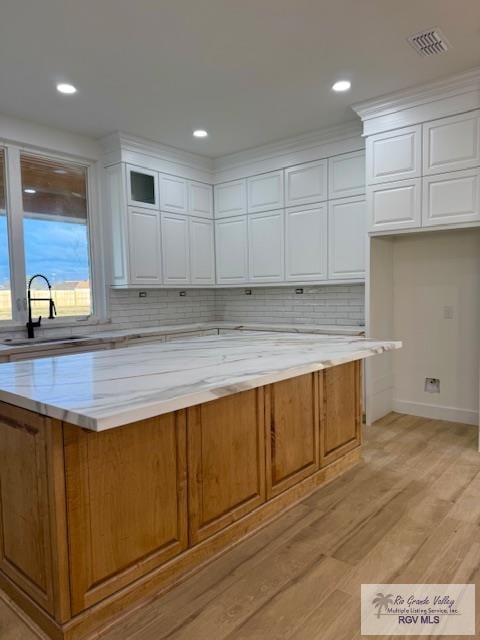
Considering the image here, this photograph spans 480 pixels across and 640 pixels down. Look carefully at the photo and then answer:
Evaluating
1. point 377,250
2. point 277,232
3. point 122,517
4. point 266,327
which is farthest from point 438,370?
point 122,517

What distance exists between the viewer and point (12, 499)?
1.78 meters

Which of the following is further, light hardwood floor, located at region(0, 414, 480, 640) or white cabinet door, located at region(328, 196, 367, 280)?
white cabinet door, located at region(328, 196, 367, 280)

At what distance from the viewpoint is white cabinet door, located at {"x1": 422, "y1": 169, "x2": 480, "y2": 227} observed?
10.8ft

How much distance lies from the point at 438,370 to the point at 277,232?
211 centimetres

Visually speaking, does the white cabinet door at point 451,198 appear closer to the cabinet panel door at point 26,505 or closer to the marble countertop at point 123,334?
the marble countertop at point 123,334

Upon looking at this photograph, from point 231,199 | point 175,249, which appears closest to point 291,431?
point 175,249

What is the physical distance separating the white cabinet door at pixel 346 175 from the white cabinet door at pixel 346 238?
0.07m

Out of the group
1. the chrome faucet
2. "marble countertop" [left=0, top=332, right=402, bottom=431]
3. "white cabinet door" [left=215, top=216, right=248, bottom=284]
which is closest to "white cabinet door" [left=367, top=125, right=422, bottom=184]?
"marble countertop" [left=0, top=332, right=402, bottom=431]

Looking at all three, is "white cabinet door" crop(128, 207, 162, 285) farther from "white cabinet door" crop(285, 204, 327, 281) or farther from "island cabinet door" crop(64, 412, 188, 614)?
"island cabinet door" crop(64, 412, 188, 614)

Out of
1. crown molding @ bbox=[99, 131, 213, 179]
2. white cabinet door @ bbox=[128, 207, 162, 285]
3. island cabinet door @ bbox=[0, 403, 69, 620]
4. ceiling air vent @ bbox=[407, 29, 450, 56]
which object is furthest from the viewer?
white cabinet door @ bbox=[128, 207, 162, 285]

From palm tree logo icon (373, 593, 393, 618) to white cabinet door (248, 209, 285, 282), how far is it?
3406 millimetres

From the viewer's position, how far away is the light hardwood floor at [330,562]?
1654mm

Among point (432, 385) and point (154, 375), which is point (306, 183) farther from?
point (154, 375)

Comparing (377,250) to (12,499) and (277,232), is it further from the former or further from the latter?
(12,499)
